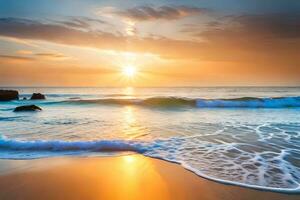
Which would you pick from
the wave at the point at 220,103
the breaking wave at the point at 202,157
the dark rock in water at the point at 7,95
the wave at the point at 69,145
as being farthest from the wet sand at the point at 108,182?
the dark rock in water at the point at 7,95

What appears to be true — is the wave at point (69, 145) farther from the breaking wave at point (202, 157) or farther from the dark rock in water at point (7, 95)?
the dark rock in water at point (7, 95)

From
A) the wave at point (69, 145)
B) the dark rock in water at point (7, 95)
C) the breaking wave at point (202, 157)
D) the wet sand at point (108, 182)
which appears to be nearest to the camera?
the wet sand at point (108, 182)

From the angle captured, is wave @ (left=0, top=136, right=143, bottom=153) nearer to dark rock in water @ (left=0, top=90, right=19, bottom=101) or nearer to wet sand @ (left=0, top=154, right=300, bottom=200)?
wet sand @ (left=0, top=154, right=300, bottom=200)

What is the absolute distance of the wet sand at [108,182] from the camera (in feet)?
13.7

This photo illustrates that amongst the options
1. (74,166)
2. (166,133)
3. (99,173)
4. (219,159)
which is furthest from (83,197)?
(166,133)

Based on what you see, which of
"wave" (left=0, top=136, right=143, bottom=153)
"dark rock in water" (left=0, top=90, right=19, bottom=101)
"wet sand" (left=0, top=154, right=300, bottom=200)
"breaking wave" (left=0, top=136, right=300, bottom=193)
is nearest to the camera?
"wet sand" (left=0, top=154, right=300, bottom=200)

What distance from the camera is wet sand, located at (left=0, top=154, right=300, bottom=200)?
13.7ft

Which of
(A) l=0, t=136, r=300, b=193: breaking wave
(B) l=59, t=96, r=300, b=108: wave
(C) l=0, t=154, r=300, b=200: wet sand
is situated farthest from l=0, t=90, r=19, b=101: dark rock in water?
(C) l=0, t=154, r=300, b=200: wet sand

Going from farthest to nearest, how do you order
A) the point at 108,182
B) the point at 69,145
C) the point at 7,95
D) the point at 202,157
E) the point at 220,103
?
the point at 7,95, the point at 220,103, the point at 69,145, the point at 202,157, the point at 108,182

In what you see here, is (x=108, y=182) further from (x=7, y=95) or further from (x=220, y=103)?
(x=7, y=95)

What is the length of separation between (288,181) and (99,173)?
3177mm

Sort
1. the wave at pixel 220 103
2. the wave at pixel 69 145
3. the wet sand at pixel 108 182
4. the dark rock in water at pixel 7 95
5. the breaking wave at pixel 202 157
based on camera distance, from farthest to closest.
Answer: the dark rock in water at pixel 7 95
the wave at pixel 220 103
the wave at pixel 69 145
the breaking wave at pixel 202 157
the wet sand at pixel 108 182

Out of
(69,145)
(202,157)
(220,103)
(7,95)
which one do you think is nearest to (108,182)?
(202,157)

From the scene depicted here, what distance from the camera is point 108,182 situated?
15.7 ft
